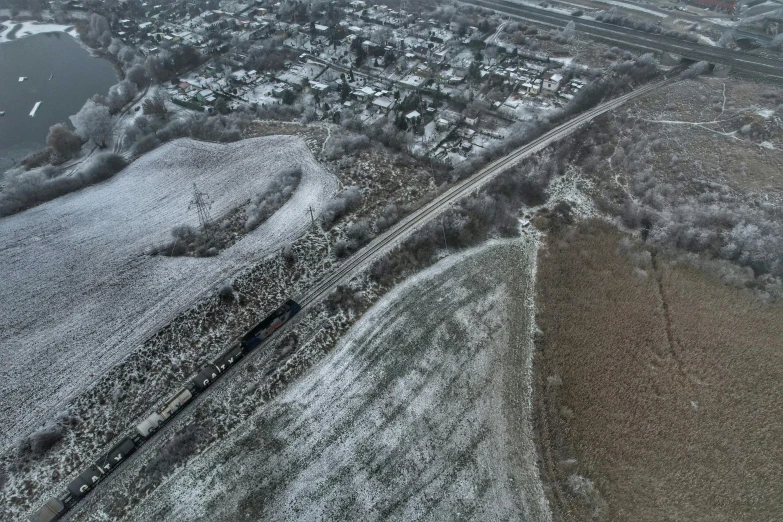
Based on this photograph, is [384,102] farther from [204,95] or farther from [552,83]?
[204,95]

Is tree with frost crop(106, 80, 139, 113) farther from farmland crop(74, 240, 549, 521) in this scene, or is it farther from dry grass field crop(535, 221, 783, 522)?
dry grass field crop(535, 221, 783, 522)

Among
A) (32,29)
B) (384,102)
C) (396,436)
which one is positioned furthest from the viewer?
(32,29)

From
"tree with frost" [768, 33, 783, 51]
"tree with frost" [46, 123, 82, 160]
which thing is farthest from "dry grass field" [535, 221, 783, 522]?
"tree with frost" [768, 33, 783, 51]

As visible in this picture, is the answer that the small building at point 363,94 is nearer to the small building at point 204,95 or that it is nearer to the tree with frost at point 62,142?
the small building at point 204,95

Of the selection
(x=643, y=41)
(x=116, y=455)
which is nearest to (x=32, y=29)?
(x=116, y=455)

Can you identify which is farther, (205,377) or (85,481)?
(205,377)

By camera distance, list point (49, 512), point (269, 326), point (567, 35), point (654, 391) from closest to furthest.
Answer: point (49, 512) < point (654, 391) < point (269, 326) < point (567, 35)

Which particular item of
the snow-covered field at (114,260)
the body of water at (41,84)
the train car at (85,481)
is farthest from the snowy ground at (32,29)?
the train car at (85,481)
